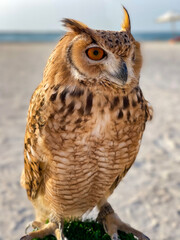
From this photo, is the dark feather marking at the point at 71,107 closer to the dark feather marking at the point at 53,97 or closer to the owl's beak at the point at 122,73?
the dark feather marking at the point at 53,97

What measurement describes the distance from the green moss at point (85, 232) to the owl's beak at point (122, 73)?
800 mm

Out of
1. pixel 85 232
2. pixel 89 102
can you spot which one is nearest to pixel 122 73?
pixel 89 102

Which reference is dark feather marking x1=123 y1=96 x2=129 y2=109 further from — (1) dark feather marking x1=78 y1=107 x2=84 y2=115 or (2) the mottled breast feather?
(1) dark feather marking x1=78 y1=107 x2=84 y2=115

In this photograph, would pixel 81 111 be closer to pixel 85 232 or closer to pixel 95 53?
pixel 95 53

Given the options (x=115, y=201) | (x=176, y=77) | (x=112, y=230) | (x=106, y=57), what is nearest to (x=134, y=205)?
(x=115, y=201)

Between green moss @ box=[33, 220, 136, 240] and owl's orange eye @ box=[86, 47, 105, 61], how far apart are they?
864mm

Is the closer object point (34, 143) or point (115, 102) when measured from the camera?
point (115, 102)

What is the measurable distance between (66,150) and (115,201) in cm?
191

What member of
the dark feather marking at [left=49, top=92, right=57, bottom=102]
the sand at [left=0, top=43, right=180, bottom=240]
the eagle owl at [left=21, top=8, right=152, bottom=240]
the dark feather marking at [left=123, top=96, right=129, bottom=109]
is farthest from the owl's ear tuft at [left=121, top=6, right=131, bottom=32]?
the dark feather marking at [left=49, top=92, right=57, bottom=102]

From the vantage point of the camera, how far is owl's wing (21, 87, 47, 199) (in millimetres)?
1274

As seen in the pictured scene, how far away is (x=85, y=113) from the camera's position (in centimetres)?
120

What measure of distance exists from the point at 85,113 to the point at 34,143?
0.95 ft

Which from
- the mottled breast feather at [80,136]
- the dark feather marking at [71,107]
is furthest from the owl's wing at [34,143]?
the dark feather marking at [71,107]

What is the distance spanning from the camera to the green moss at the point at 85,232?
61.6 inches
